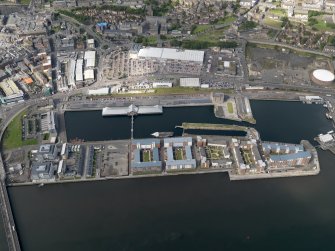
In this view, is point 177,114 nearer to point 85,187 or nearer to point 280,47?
point 85,187

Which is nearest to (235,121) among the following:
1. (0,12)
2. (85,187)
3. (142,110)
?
(142,110)

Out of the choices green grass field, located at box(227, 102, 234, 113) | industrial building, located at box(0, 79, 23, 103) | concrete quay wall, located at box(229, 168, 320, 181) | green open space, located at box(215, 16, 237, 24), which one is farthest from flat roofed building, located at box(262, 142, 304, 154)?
green open space, located at box(215, 16, 237, 24)

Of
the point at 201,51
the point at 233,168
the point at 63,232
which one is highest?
the point at 201,51

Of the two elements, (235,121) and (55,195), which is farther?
(235,121)

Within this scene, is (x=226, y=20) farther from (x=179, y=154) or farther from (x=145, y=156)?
(x=145, y=156)

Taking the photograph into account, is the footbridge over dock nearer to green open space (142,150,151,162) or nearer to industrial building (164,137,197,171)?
industrial building (164,137,197,171)
